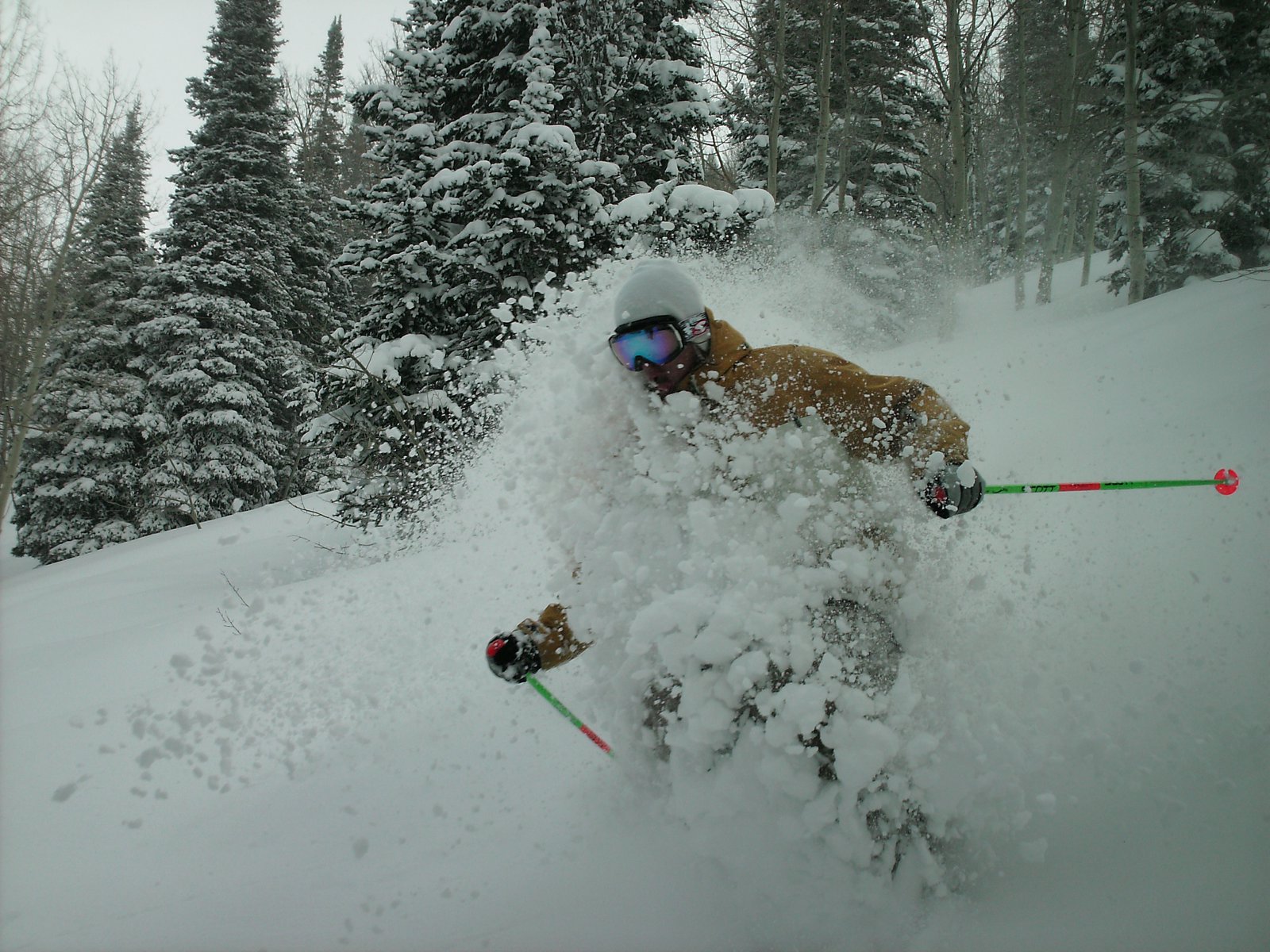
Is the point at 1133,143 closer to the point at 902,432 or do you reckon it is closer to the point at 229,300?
the point at 902,432

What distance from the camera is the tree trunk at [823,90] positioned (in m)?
13.1

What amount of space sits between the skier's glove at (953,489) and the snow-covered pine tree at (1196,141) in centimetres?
1115

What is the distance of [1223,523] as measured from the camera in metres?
4.13

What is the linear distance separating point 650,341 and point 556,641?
1.31 metres

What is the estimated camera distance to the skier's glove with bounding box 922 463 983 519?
7.93 feet

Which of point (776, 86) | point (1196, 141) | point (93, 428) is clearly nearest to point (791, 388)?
point (776, 86)

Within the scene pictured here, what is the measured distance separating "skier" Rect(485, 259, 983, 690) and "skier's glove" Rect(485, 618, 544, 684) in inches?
46.0

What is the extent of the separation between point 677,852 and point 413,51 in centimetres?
1025

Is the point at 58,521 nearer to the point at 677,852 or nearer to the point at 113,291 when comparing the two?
the point at 113,291

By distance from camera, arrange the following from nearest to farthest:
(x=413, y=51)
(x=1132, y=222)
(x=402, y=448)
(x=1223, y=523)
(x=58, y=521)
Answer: (x=1223, y=523), (x=402, y=448), (x=413, y=51), (x=1132, y=222), (x=58, y=521)

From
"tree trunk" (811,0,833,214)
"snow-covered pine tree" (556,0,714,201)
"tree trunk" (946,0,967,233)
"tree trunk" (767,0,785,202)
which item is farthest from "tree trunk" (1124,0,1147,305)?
"snow-covered pine tree" (556,0,714,201)

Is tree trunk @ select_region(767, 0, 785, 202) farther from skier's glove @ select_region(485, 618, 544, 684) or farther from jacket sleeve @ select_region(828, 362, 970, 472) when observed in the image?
skier's glove @ select_region(485, 618, 544, 684)

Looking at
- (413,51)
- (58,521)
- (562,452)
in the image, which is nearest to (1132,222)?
(413,51)

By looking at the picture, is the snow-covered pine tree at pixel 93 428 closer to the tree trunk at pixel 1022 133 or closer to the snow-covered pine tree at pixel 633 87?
the snow-covered pine tree at pixel 633 87
